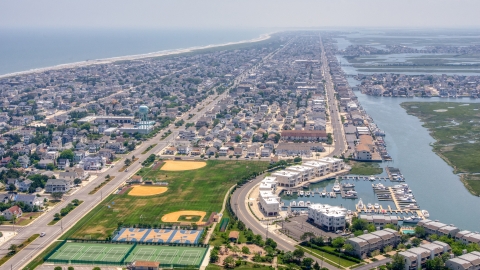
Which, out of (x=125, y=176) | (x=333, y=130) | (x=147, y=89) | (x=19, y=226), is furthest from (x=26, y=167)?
(x=147, y=89)

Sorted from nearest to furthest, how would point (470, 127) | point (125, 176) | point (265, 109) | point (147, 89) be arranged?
point (125, 176)
point (470, 127)
point (265, 109)
point (147, 89)

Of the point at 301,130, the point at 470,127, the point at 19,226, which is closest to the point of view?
the point at 19,226

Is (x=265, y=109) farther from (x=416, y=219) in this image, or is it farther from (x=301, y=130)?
(x=416, y=219)

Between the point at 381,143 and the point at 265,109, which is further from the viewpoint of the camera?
the point at 265,109

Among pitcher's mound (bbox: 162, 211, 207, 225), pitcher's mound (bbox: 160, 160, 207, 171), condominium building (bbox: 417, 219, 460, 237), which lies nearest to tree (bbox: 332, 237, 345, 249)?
condominium building (bbox: 417, 219, 460, 237)

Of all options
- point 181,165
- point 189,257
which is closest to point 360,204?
point 189,257
